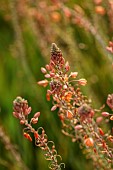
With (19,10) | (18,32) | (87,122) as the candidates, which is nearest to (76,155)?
(18,32)

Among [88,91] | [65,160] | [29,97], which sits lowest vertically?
[65,160]

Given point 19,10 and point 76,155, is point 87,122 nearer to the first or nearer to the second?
point 76,155

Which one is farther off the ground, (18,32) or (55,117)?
(18,32)

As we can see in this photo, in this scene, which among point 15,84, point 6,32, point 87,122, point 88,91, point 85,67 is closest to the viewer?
point 87,122

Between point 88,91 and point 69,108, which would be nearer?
point 69,108

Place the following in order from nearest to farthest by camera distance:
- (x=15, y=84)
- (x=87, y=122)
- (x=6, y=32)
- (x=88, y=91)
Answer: (x=87, y=122) → (x=88, y=91) → (x=15, y=84) → (x=6, y=32)

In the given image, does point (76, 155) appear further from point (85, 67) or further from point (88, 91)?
point (85, 67)
